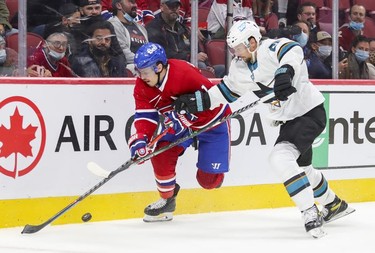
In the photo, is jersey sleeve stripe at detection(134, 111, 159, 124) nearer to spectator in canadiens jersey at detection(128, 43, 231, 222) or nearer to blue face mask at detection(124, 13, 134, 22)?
spectator in canadiens jersey at detection(128, 43, 231, 222)

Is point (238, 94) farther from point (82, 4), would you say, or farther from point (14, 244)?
point (14, 244)

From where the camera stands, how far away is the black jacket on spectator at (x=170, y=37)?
Result: 16.6 ft

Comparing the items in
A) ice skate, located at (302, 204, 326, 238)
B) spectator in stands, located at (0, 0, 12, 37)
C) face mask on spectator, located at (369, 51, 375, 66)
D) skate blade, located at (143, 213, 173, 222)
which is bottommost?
skate blade, located at (143, 213, 173, 222)

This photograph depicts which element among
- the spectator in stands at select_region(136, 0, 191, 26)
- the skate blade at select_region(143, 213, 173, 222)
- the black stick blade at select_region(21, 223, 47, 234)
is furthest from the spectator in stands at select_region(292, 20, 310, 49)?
the black stick blade at select_region(21, 223, 47, 234)

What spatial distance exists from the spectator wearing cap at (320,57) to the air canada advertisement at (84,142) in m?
0.15

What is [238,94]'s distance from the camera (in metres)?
4.58

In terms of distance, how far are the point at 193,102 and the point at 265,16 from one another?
1.20 meters

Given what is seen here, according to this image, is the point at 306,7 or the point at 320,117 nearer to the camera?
the point at 320,117

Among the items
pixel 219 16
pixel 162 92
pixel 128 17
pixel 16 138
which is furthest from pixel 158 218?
pixel 219 16

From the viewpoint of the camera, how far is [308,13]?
5.62m

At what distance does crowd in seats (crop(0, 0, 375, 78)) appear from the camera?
4586 mm

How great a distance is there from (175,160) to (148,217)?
1.07 feet

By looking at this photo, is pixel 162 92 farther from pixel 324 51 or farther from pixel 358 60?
pixel 358 60

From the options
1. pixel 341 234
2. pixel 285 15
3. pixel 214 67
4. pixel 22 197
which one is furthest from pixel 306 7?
pixel 22 197
